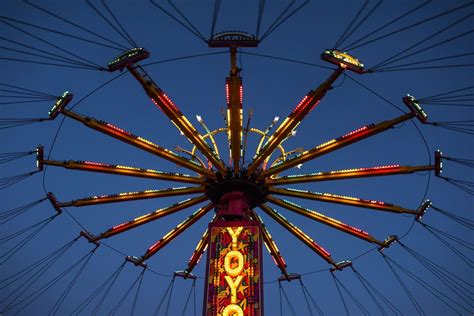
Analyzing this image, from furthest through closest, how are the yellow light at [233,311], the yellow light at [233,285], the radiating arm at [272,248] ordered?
the radiating arm at [272,248]
the yellow light at [233,285]
the yellow light at [233,311]

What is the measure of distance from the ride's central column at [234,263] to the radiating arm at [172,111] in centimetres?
199

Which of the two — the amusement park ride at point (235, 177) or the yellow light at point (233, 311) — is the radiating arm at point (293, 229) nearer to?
the amusement park ride at point (235, 177)

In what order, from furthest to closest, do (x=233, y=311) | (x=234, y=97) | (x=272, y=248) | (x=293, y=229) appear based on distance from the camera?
(x=272, y=248) < (x=293, y=229) < (x=234, y=97) < (x=233, y=311)

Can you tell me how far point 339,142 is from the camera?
21422mm

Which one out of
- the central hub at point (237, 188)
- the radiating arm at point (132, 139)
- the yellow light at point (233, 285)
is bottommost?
the yellow light at point (233, 285)

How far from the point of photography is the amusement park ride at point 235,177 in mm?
19969

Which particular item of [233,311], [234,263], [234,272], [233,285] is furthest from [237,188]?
[233,311]

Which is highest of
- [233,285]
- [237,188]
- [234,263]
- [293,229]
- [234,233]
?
[237,188]

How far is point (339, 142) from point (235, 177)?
174 inches

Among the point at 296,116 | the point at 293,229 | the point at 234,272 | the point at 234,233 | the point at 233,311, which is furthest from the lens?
the point at 293,229

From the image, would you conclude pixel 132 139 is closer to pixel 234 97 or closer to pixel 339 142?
pixel 234 97

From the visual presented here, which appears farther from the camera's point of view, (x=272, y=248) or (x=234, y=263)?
(x=272, y=248)

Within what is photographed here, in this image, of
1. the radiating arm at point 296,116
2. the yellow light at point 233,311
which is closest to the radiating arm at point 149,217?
the radiating arm at point 296,116

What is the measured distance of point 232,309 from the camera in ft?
63.3
